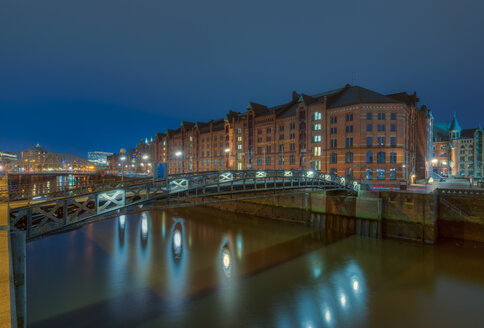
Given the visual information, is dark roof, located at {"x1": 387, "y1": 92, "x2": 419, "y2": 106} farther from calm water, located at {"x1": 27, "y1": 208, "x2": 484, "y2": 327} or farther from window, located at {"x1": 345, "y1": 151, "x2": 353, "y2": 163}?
calm water, located at {"x1": 27, "y1": 208, "x2": 484, "y2": 327}

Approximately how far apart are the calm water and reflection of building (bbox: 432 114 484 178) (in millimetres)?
73836

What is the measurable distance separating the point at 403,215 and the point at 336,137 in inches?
898

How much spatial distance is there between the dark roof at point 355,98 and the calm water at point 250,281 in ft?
86.4

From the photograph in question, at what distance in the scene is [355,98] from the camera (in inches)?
1825

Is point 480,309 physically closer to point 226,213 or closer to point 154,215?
point 226,213

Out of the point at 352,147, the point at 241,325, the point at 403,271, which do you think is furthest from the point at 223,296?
the point at 352,147

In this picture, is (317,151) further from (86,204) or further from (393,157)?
(86,204)

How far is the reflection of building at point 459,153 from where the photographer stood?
271ft

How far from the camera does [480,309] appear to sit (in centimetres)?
1563

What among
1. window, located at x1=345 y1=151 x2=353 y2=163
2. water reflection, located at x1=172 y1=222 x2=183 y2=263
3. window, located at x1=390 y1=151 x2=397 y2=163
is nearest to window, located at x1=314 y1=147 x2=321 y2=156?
window, located at x1=345 y1=151 x2=353 y2=163

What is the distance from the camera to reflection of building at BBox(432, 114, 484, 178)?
82.6 metres

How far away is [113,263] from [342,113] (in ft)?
138

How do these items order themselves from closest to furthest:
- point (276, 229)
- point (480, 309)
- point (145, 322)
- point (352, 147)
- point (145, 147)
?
point (145, 322), point (480, 309), point (276, 229), point (352, 147), point (145, 147)

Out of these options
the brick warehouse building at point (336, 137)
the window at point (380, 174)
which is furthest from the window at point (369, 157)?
the window at point (380, 174)
